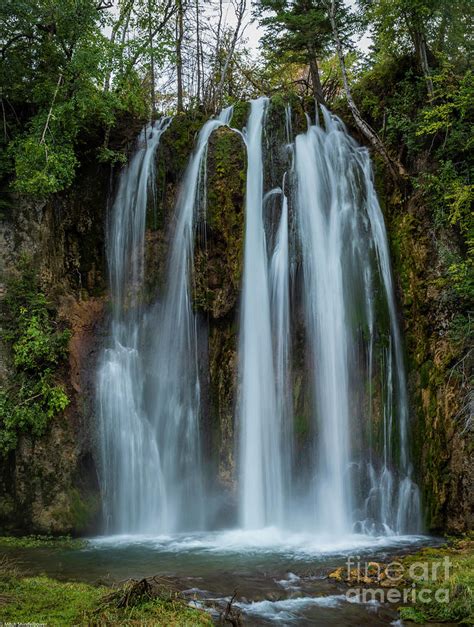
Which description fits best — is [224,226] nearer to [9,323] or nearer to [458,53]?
[9,323]

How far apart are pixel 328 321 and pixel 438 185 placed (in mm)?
3743

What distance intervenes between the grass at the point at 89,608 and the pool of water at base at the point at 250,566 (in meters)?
0.74

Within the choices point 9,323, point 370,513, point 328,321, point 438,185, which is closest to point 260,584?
point 370,513

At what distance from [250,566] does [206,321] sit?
19.2ft

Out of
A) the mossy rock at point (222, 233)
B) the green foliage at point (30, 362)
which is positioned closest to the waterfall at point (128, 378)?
the green foliage at point (30, 362)

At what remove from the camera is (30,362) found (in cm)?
1068

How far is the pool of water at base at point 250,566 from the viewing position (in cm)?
541

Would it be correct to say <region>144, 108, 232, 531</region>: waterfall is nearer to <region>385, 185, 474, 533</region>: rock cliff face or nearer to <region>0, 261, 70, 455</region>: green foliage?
<region>0, 261, 70, 455</region>: green foliage

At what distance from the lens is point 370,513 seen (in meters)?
9.75

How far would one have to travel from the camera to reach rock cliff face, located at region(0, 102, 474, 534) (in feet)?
32.1

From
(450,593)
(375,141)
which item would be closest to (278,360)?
(375,141)

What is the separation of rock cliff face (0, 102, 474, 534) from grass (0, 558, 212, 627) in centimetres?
492

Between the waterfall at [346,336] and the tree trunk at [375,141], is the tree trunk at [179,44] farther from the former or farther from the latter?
the waterfall at [346,336]

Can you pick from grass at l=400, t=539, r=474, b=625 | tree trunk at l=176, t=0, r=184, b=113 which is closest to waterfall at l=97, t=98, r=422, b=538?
grass at l=400, t=539, r=474, b=625
